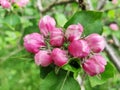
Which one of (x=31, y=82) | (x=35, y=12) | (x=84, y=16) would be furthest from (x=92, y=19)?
(x=31, y=82)

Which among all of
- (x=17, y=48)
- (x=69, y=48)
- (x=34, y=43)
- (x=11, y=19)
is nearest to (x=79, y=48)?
(x=69, y=48)

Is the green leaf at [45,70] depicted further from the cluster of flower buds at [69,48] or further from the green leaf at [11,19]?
the green leaf at [11,19]

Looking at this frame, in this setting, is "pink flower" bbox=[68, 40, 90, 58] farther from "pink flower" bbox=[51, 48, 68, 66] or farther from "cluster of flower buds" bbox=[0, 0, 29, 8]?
"cluster of flower buds" bbox=[0, 0, 29, 8]

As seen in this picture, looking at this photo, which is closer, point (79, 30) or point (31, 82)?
point (79, 30)

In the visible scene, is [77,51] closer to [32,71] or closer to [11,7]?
[11,7]

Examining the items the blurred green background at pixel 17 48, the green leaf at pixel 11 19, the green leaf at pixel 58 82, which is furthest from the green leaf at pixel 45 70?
the blurred green background at pixel 17 48

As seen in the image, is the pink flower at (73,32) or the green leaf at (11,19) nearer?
the pink flower at (73,32)

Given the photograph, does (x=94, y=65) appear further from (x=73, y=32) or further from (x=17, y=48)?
(x=17, y=48)
